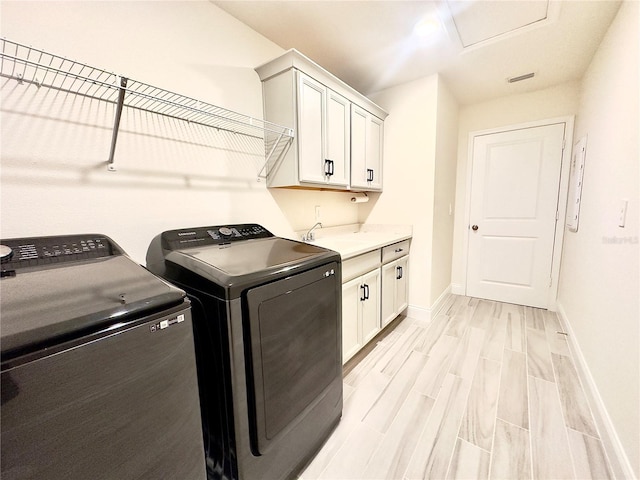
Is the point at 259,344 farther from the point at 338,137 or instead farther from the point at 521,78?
the point at 521,78

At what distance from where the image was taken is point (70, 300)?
0.63 meters

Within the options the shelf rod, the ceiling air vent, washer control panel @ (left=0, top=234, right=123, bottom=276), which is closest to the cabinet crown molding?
the shelf rod

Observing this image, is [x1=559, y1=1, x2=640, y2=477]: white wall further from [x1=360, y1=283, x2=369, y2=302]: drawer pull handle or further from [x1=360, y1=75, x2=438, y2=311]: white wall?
[x1=360, y1=283, x2=369, y2=302]: drawer pull handle

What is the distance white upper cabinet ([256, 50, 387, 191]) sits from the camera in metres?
1.72

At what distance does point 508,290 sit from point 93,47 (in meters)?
4.07

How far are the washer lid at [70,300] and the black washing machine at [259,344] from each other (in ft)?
0.69

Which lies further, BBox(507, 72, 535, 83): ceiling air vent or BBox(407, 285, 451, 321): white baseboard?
BBox(407, 285, 451, 321): white baseboard

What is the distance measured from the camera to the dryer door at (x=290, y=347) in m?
0.97

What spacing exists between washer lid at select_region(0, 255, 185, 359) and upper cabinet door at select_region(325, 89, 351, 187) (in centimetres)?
152

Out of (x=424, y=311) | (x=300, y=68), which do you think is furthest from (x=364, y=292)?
(x=300, y=68)

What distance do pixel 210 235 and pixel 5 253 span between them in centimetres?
72

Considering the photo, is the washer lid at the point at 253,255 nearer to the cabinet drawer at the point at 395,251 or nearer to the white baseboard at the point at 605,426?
the cabinet drawer at the point at 395,251

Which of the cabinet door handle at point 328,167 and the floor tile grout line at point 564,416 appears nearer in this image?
the floor tile grout line at point 564,416

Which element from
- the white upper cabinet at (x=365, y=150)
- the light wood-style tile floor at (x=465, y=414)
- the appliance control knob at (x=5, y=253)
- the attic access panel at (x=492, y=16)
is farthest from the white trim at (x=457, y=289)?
the appliance control knob at (x=5, y=253)
